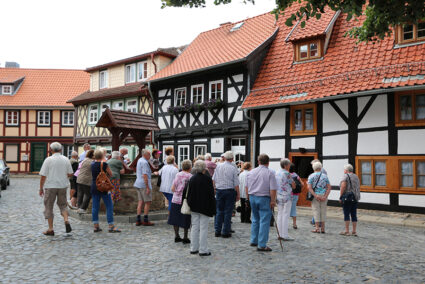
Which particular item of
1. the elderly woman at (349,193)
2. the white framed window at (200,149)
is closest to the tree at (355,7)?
the elderly woman at (349,193)

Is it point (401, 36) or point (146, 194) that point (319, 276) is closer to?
point (146, 194)

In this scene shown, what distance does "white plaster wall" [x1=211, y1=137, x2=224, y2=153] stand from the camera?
58.2ft

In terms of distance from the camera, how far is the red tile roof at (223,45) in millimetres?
17828

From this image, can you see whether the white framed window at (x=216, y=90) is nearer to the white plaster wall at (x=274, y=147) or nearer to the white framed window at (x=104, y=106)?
the white plaster wall at (x=274, y=147)

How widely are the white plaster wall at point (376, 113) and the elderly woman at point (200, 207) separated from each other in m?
8.06

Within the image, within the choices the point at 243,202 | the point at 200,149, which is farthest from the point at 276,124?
the point at 243,202

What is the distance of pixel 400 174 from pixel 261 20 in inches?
447

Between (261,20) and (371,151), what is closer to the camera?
(371,151)

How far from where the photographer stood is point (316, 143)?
47.1 feet

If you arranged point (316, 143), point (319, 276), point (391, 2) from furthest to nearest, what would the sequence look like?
1. point (316, 143)
2. point (391, 2)
3. point (319, 276)

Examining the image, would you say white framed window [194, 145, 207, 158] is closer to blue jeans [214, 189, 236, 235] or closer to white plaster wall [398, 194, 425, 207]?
white plaster wall [398, 194, 425, 207]

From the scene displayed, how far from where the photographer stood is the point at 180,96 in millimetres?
20219

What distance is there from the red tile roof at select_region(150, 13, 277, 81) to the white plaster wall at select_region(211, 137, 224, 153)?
11.1ft

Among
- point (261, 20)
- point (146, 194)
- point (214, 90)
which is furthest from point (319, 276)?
point (261, 20)
